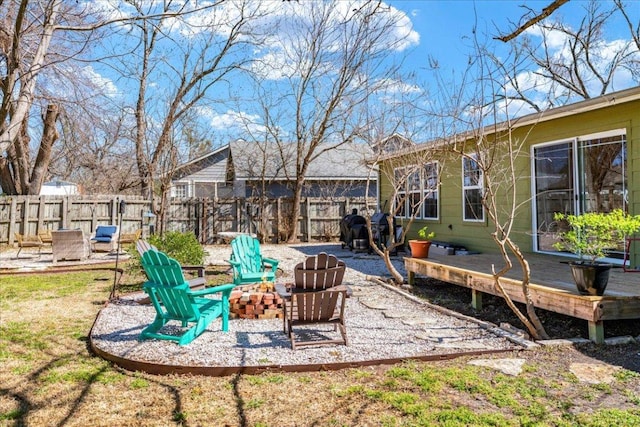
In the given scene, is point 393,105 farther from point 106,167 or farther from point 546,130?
point 106,167

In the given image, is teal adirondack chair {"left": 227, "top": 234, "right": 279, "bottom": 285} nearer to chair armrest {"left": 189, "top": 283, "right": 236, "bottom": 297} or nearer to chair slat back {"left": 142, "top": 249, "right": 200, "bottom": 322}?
chair armrest {"left": 189, "top": 283, "right": 236, "bottom": 297}

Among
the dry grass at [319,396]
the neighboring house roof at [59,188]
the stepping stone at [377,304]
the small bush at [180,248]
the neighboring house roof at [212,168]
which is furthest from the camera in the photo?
the neighboring house roof at [59,188]

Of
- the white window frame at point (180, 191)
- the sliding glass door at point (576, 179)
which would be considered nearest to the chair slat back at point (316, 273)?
the sliding glass door at point (576, 179)

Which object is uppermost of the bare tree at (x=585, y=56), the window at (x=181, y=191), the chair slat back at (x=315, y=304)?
the bare tree at (x=585, y=56)

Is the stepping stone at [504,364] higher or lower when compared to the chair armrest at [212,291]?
lower

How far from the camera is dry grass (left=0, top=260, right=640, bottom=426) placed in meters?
2.60

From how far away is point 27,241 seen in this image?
11930 mm

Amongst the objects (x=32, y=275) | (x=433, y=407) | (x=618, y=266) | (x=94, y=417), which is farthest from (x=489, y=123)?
(x=32, y=275)

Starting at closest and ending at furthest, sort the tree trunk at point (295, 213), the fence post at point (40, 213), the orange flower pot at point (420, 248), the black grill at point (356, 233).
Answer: the orange flower pot at point (420, 248), the black grill at point (356, 233), the fence post at point (40, 213), the tree trunk at point (295, 213)

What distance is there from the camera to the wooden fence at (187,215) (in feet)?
44.6

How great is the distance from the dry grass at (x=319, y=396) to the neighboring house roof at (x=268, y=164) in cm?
1222

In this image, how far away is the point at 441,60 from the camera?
21.6 feet

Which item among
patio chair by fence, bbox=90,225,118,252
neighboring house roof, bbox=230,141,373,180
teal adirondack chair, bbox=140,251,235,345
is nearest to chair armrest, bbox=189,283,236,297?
teal adirondack chair, bbox=140,251,235,345

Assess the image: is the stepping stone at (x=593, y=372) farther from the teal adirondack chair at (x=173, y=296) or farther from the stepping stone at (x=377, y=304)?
the teal adirondack chair at (x=173, y=296)
